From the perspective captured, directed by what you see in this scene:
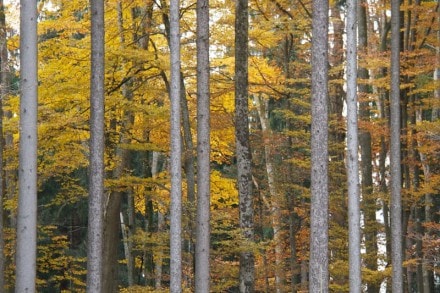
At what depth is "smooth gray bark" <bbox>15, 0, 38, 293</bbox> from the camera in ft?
34.9

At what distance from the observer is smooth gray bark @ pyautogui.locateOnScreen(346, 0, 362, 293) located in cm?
1275

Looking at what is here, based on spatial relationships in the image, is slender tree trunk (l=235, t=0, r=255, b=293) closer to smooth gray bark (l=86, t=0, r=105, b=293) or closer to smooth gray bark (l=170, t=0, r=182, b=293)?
smooth gray bark (l=170, t=0, r=182, b=293)

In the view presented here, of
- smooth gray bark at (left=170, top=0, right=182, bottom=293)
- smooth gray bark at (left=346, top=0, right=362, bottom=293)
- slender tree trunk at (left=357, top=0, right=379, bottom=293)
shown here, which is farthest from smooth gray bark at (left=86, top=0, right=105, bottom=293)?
slender tree trunk at (left=357, top=0, right=379, bottom=293)

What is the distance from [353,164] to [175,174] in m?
3.57

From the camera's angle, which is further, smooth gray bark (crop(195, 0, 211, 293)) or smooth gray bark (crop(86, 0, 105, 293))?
smooth gray bark (crop(195, 0, 211, 293))

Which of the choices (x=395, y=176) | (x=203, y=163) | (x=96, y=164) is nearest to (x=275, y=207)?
(x=395, y=176)

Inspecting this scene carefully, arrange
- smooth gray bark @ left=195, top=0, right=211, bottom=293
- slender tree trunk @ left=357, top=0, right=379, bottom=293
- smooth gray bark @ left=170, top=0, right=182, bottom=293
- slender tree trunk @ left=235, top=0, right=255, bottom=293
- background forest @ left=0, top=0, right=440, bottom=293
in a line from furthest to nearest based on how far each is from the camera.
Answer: slender tree trunk @ left=357, top=0, right=379, bottom=293
background forest @ left=0, top=0, right=440, bottom=293
slender tree trunk @ left=235, top=0, right=255, bottom=293
smooth gray bark @ left=195, top=0, right=211, bottom=293
smooth gray bark @ left=170, top=0, right=182, bottom=293

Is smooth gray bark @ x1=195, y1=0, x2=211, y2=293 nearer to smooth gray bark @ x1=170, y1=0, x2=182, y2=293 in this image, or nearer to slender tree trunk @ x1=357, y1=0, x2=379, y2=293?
smooth gray bark @ x1=170, y1=0, x2=182, y2=293

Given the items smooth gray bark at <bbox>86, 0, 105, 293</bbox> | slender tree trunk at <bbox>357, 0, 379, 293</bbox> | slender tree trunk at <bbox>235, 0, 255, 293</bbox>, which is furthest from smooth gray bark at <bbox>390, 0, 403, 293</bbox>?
smooth gray bark at <bbox>86, 0, 105, 293</bbox>

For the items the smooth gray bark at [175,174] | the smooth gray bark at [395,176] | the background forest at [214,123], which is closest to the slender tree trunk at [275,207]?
the background forest at [214,123]

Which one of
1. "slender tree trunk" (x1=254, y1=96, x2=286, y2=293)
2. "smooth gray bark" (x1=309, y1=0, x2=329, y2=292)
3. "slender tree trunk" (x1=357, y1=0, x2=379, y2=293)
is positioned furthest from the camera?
"slender tree trunk" (x1=254, y1=96, x2=286, y2=293)

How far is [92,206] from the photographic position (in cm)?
1179

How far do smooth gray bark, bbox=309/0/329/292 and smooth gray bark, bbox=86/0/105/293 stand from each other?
12.8 ft

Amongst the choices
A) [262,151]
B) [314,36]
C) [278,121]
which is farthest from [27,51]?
[278,121]
